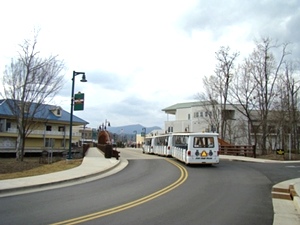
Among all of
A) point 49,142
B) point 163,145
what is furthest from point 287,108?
point 49,142

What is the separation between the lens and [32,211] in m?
8.48

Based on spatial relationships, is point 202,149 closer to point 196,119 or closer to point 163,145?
point 163,145

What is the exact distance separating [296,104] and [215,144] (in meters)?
27.6

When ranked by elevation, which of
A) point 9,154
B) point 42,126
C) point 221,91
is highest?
point 221,91

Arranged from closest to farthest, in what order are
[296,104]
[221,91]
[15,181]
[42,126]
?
[15,181] → [296,104] → [221,91] → [42,126]

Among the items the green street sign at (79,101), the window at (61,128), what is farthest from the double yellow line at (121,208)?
the window at (61,128)

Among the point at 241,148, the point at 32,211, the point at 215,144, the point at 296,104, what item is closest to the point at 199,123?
the point at 296,104

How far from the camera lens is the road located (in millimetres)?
7805

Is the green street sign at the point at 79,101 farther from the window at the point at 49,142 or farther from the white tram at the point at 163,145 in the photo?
the window at the point at 49,142

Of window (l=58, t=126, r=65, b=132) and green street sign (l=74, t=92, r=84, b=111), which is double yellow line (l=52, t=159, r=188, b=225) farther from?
window (l=58, t=126, r=65, b=132)

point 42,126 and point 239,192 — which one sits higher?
point 42,126

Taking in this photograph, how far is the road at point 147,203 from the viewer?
307 inches

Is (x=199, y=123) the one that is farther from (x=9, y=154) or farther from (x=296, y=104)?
(x=9, y=154)

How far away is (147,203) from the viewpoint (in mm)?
9664
